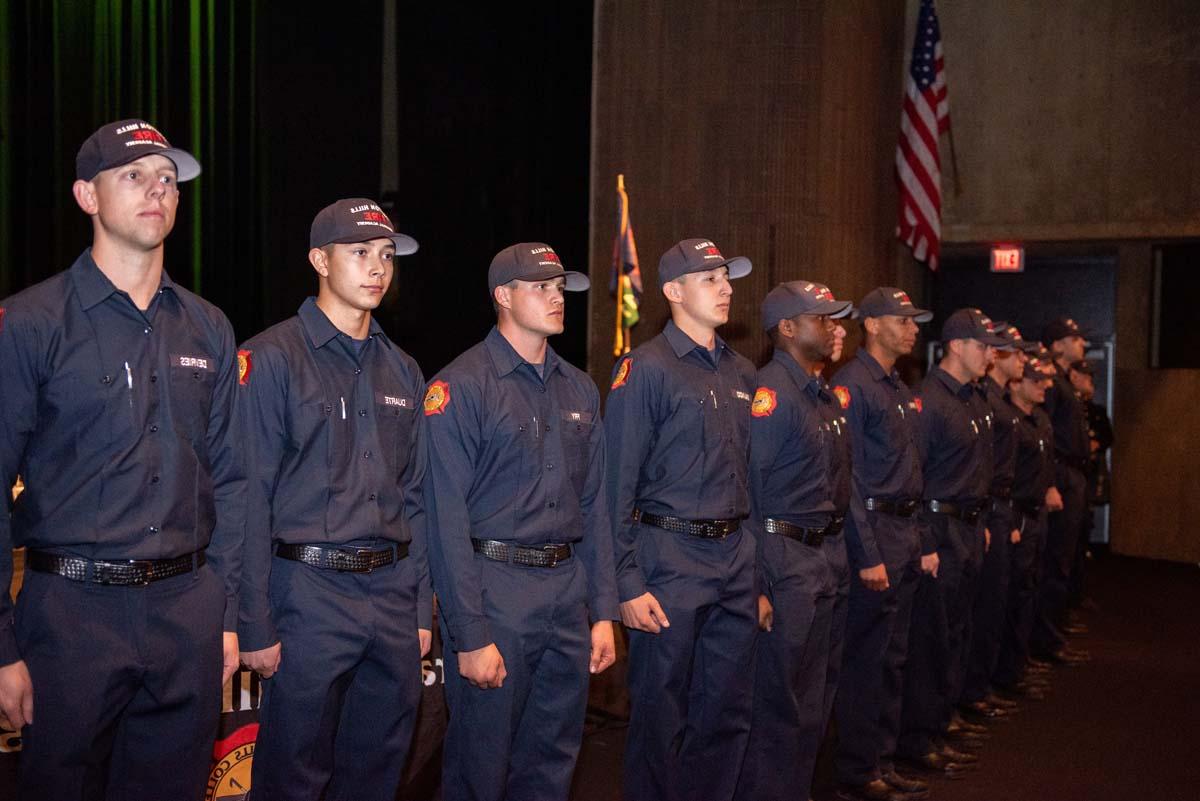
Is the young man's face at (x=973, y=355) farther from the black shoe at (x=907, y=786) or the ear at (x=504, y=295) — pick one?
the ear at (x=504, y=295)

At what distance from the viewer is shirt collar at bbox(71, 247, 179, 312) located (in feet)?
8.70

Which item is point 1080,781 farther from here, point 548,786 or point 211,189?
point 211,189

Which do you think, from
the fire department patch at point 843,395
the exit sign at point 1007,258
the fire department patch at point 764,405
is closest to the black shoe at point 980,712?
the fire department patch at point 843,395

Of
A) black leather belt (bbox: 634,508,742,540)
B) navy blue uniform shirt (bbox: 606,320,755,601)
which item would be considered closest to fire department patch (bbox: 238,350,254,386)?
navy blue uniform shirt (bbox: 606,320,755,601)

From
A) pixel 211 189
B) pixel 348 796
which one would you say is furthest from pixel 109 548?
pixel 211 189

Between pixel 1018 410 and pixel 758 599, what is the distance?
3.75 m

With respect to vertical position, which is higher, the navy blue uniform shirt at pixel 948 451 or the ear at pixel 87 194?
the ear at pixel 87 194

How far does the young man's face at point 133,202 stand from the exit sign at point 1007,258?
10597 millimetres

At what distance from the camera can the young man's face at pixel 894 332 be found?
18.0 ft

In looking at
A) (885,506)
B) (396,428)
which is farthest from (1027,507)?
(396,428)

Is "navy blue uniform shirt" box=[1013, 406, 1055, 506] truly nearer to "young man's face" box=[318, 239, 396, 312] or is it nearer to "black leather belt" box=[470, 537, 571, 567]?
"black leather belt" box=[470, 537, 571, 567]

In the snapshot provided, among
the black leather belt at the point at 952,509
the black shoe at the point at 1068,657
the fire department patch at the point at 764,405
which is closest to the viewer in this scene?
the fire department patch at the point at 764,405

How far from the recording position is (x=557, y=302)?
3666mm

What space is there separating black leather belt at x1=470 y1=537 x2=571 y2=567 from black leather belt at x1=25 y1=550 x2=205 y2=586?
3.22 feet
